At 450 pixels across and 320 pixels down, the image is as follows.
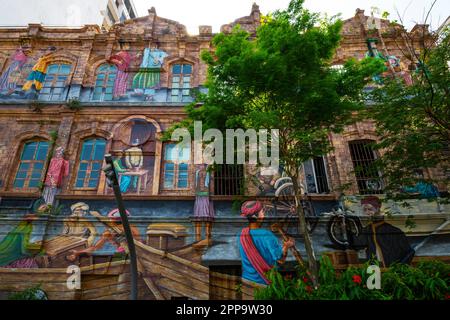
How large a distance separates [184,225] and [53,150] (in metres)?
5.52

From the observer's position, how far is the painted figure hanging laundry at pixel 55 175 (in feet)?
29.9

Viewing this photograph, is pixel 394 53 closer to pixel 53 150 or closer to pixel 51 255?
pixel 53 150

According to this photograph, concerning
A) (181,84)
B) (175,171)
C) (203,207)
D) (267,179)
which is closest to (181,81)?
(181,84)

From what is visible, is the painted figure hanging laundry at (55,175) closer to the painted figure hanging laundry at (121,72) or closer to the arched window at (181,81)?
the painted figure hanging laundry at (121,72)

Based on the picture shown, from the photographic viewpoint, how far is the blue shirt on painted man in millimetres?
8234

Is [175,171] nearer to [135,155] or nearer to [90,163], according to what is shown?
[135,155]

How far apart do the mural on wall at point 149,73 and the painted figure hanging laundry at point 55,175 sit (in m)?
3.73

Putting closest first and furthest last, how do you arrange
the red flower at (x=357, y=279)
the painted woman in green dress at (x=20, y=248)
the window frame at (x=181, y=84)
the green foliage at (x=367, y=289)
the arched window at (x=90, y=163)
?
1. the green foliage at (x=367, y=289)
2. the red flower at (x=357, y=279)
3. the painted woman in green dress at (x=20, y=248)
4. the arched window at (x=90, y=163)
5. the window frame at (x=181, y=84)

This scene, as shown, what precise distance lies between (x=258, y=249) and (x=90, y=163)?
6550 mm

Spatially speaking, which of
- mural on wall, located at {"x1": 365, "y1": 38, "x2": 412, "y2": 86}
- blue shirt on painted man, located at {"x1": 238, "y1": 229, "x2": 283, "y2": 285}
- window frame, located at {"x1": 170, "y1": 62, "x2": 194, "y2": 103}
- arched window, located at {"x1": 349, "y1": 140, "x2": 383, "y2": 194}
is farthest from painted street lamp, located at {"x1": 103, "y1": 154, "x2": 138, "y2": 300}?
mural on wall, located at {"x1": 365, "y1": 38, "x2": 412, "y2": 86}

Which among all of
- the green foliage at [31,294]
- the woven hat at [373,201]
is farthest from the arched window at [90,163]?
the woven hat at [373,201]

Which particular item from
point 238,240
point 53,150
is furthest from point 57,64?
point 238,240

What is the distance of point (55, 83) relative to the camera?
11.5 meters

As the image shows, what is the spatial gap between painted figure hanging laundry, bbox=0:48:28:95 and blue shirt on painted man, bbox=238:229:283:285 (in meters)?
10.9
